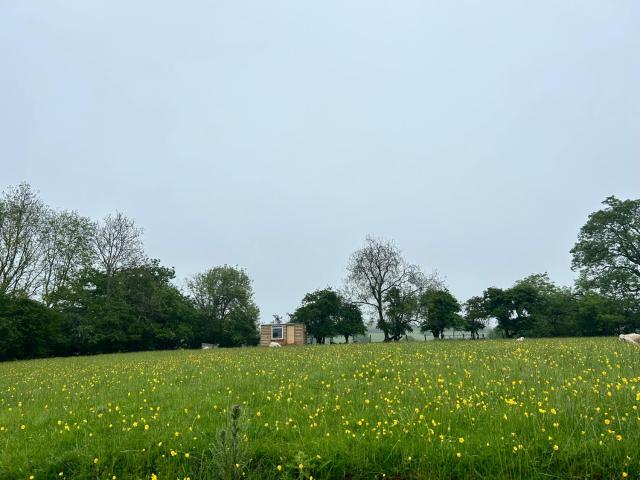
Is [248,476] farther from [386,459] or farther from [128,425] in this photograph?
A: [128,425]

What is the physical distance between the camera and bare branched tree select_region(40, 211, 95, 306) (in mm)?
44969

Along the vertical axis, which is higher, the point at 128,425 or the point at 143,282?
the point at 143,282

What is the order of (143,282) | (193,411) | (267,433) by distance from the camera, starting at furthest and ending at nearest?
(143,282)
(193,411)
(267,433)

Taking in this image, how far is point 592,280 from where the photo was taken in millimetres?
52406

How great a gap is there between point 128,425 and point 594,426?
301 inches

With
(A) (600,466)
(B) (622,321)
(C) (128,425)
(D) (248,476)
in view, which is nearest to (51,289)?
(C) (128,425)

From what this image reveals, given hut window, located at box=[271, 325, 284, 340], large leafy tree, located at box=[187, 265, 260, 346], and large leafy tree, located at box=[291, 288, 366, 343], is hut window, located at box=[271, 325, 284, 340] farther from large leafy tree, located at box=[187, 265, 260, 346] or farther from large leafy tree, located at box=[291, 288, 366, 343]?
large leafy tree, located at box=[187, 265, 260, 346]

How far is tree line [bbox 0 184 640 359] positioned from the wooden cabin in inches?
256

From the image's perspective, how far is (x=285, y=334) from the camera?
58.3 metres

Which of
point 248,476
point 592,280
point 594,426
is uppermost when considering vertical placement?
point 592,280

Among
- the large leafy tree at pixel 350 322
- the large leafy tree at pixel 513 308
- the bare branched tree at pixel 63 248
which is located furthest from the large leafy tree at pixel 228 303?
the large leafy tree at pixel 513 308

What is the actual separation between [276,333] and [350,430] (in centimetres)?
5440

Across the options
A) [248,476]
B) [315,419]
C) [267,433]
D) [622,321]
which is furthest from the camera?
[622,321]

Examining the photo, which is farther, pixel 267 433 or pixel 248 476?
pixel 267 433
